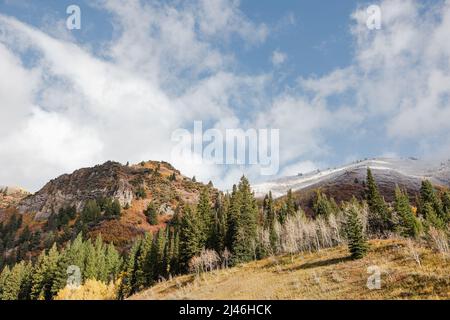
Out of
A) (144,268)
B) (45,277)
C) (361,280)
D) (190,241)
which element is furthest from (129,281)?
(361,280)

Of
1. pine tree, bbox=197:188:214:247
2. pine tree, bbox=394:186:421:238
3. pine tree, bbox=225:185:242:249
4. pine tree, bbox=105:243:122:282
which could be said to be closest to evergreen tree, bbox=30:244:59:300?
pine tree, bbox=105:243:122:282

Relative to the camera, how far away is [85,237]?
171375 mm

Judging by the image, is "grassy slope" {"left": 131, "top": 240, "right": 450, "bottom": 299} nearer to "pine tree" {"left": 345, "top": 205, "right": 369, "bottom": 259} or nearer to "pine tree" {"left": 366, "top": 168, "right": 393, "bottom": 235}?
"pine tree" {"left": 345, "top": 205, "right": 369, "bottom": 259}

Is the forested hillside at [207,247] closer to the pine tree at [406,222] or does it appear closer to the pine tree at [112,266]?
the pine tree at [406,222]

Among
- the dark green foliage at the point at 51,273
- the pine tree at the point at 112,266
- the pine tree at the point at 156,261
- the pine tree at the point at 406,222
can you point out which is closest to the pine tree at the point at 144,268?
the pine tree at the point at 156,261

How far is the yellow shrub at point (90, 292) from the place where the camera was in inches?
3194

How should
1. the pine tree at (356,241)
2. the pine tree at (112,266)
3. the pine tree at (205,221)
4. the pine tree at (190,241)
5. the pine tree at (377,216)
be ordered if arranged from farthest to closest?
the pine tree at (112,266)
the pine tree at (377,216)
the pine tree at (205,221)
the pine tree at (190,241)
the pine tree at (356,241)

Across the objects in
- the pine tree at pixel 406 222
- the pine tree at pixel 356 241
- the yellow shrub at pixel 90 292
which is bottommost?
the yellow shrub at pixel 90 292

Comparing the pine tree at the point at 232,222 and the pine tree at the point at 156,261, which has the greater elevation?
the pine tree at the point at 232,222

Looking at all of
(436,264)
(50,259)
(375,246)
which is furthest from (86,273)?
(436,264)

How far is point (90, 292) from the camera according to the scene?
282 feet

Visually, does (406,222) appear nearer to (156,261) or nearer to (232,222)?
(232,222)
